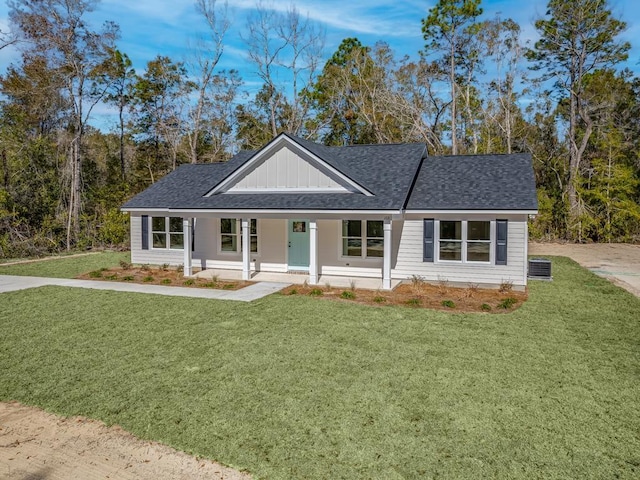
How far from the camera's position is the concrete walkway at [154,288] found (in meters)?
12.2

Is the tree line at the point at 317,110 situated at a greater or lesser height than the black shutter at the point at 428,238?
greater

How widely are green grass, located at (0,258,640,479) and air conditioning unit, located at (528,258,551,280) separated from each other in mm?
3975

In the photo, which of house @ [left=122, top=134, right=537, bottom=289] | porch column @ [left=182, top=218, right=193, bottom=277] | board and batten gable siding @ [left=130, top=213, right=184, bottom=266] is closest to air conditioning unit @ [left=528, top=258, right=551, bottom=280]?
house @ [left=122, top=134, right=537, bottom=289]

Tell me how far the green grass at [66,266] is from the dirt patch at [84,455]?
11.9 metres

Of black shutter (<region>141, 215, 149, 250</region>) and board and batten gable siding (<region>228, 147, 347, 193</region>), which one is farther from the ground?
board and batten gable siding (<region>228, 147, 347, 193</region>)

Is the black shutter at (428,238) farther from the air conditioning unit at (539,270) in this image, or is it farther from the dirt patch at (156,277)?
the dirt patch at (156,277)

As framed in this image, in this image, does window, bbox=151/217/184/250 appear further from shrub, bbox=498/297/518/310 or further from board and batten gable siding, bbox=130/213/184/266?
shrub, bbox=498/297/518/310

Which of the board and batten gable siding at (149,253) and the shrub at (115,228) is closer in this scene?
the board and batten gable siding at (149,253)

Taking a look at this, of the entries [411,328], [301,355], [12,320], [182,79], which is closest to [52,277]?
[12,320]

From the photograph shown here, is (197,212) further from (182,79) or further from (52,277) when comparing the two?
(182,79)

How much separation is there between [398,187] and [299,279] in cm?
452

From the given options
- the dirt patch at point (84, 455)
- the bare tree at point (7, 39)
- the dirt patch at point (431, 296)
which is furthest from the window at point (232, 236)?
the bare tree at point (7, 39)

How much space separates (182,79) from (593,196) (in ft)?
102

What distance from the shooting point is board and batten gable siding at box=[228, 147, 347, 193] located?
570 inches
